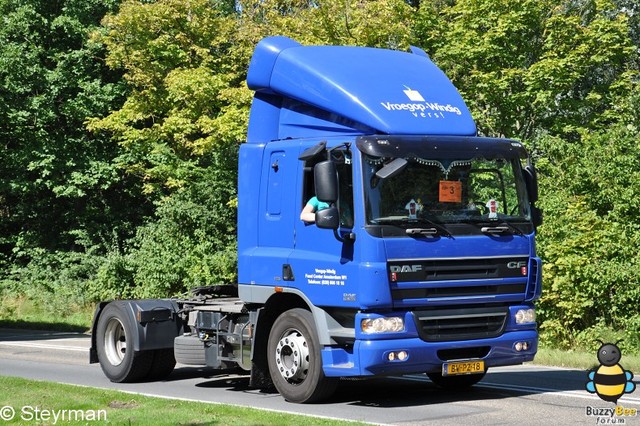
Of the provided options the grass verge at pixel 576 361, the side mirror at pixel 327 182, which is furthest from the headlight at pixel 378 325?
the grass verge at pixel 576 361

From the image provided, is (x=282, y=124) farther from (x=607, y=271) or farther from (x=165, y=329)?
(x=607, y=271)

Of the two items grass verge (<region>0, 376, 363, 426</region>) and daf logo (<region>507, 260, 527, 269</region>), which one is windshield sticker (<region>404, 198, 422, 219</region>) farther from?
grass verge (<region>0, 376, 363, 426</region>)

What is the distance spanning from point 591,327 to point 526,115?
11955mm

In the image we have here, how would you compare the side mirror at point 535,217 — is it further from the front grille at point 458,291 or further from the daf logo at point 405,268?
the daf logo at point 405,268

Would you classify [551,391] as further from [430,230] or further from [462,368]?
[430,230]

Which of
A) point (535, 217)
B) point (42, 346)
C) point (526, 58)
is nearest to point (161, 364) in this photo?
point (535, 217)

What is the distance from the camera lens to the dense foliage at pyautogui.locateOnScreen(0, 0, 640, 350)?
1117 inches

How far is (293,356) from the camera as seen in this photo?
465 inches

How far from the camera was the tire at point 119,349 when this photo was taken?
1427cm

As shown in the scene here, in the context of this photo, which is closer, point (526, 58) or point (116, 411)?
point (116, 411)

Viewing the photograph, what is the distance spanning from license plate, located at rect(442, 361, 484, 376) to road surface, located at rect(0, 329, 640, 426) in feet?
1.30

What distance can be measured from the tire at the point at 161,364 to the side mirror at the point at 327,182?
440cm

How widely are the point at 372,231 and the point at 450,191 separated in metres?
1.09

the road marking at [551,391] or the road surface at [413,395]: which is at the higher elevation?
the road marking at [551,391]
